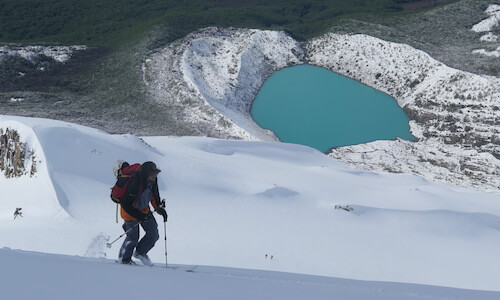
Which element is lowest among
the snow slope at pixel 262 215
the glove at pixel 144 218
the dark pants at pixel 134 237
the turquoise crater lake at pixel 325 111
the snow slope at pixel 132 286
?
the turquoise crater lake at pixel 325 111

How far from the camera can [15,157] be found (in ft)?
45.3

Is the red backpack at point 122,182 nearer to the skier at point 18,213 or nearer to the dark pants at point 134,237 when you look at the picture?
the dark pants at point 134,237

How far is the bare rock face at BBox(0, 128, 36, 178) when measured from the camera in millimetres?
13541

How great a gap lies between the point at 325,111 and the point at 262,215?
1487cm

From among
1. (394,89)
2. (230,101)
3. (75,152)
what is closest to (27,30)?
(230,101)

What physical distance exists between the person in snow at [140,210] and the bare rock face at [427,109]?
1524cm

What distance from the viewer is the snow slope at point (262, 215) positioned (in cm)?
1003

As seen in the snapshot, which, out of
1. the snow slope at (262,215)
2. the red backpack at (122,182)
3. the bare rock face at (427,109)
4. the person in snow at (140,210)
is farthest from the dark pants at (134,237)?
the bare rock face at (427,109)

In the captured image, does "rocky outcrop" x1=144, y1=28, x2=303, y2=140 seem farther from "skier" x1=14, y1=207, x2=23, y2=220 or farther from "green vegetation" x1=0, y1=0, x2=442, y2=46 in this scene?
"skier" x1=14, y1=207, x2=23, y2=220

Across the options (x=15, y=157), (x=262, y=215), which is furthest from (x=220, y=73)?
(x=262, y=215)

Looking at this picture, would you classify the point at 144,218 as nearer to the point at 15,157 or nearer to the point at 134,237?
the point at 134,237

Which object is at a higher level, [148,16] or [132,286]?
[132,286]

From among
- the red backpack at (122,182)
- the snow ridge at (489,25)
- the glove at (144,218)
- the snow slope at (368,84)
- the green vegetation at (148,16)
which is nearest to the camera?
the red backpack at (122,182)

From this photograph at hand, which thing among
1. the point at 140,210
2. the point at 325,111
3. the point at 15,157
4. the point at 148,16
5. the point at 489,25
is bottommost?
the point at 325,111
